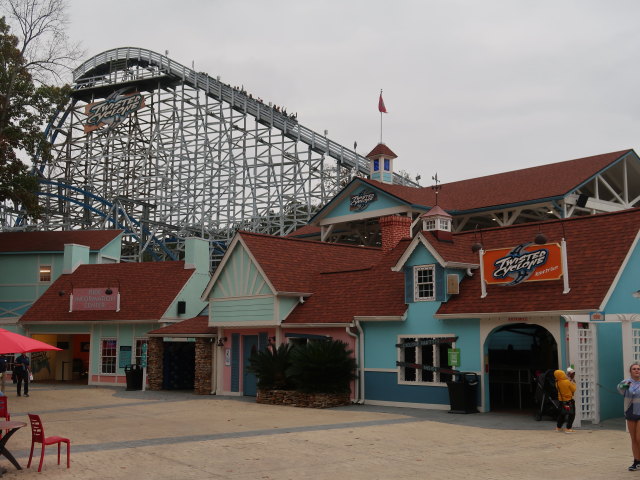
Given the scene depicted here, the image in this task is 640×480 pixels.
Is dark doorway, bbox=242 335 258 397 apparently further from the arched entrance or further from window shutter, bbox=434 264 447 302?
the arched entrance

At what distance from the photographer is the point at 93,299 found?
29.0 metres

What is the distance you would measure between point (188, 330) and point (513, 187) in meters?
13.0

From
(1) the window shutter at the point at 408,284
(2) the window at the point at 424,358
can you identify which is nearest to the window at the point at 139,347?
(2) the window at the point at 424,358

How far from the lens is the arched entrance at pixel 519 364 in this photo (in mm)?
18000

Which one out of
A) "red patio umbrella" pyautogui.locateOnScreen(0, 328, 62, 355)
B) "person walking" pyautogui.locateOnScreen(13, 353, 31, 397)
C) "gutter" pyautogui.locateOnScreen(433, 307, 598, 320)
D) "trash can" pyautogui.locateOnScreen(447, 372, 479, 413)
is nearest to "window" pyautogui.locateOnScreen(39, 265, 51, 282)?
"person walking" pyautogui.locateOnScreen(13, 353, 31, 397)

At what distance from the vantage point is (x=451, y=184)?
101ft

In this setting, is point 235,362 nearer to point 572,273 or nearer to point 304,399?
point 304,399

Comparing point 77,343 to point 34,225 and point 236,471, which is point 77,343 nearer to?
point 34,225

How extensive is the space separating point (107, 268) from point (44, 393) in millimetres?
8020

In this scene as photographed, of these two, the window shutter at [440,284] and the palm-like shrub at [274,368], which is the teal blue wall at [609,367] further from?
the palm-like shrub at [274,368]

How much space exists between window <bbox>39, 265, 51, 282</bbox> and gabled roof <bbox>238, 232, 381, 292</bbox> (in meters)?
15.4

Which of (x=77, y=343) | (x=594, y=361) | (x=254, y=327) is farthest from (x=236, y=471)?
(x=77, y=343)

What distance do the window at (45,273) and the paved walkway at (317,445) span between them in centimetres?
1634

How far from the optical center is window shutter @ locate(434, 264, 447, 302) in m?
17.8
